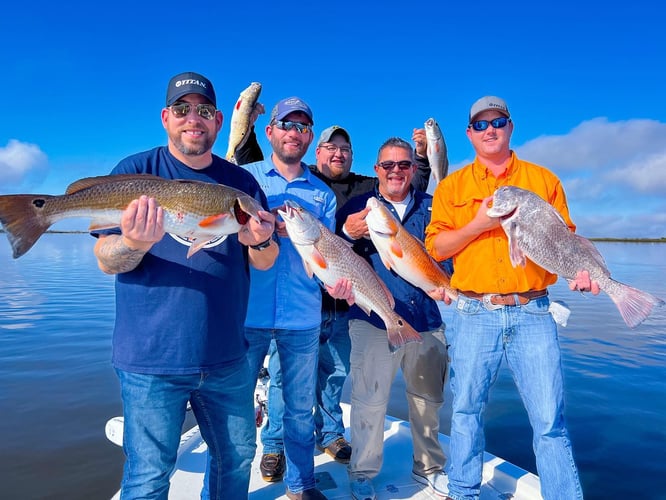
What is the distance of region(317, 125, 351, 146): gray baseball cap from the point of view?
6.01 m

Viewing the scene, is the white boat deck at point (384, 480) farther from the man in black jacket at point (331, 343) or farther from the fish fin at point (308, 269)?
the fish fin at point (308, 269)

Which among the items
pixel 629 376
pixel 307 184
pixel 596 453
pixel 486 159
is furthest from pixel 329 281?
pixel 629 376

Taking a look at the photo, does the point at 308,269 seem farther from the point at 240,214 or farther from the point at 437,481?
the point at 437,481

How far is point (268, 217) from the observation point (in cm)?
304

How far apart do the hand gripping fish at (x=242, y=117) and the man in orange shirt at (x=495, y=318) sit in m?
3.21

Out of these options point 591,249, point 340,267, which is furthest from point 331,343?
point 591,249

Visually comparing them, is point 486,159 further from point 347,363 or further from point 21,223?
point 21,223

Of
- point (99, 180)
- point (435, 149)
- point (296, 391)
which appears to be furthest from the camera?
point (435, 149)

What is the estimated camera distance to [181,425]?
2893 mm

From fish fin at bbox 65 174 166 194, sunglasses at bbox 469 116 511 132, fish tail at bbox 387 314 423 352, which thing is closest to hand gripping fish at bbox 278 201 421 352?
fish tail at bbox 387 314 423 352

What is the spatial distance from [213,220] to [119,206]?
0.57 meters

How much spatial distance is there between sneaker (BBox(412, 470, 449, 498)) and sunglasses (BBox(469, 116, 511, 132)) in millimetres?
3314

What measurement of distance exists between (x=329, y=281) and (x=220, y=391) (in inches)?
57.9

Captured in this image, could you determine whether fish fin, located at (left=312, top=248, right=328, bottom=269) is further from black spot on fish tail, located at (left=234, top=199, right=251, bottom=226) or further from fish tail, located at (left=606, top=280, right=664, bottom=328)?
fish tail, located at (left=606, top=280, right=664, bottom=328)
